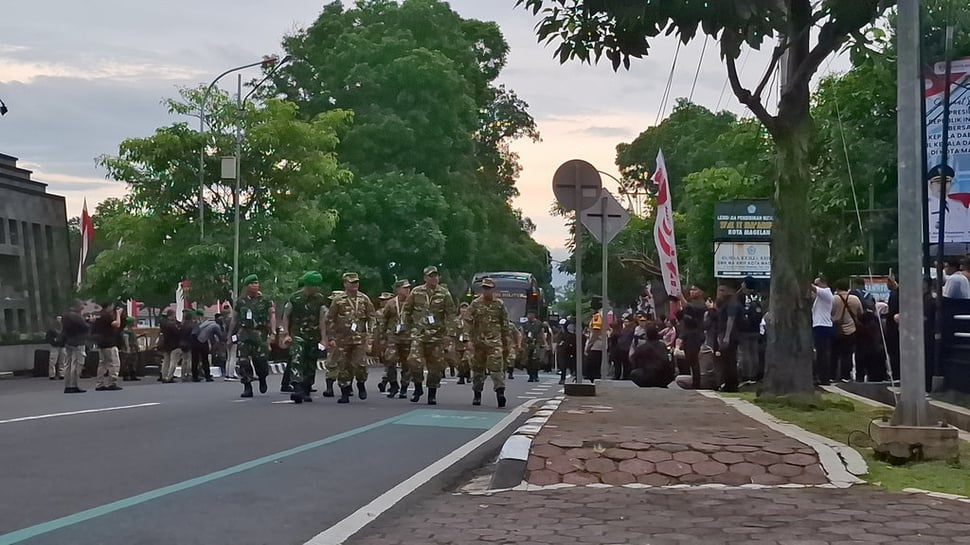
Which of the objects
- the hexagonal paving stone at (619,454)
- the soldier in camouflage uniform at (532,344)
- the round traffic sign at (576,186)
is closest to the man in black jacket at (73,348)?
the round traffic sign at (576,186)

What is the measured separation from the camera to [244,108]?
3944cm

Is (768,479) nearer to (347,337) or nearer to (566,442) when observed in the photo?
(566,442)

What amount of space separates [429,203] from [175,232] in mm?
10134

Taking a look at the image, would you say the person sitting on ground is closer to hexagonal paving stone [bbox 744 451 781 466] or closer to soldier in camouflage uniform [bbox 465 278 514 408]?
soldier in camouflage uniform [bbox 465 278 514 408]

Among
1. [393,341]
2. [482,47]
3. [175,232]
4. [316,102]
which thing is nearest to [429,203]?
[316,102]

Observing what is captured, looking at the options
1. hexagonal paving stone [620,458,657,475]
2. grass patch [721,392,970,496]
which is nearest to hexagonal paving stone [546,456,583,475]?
hexagonal paving stone [620,458,657,475]

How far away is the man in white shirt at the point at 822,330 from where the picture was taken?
18.2 m

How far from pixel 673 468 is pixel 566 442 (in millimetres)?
899

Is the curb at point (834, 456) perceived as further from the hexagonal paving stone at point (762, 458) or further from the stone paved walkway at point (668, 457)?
the hexagonal paving stone at point (762, 458)

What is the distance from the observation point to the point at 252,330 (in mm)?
17500

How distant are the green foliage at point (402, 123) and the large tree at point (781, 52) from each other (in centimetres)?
3133

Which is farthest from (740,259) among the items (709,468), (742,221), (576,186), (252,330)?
(709,468)

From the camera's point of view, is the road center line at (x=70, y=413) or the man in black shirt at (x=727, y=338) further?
the man in black shirt at (x=727, y=338)

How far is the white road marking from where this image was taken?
668cm
